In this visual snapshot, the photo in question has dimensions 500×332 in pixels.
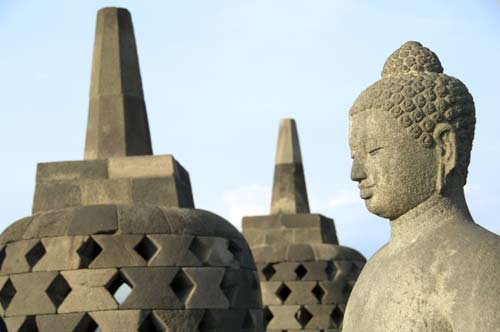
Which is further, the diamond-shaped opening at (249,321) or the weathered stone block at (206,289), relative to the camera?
the diamond-shaped opening at (249,321)

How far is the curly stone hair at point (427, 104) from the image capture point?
3729 millimetres

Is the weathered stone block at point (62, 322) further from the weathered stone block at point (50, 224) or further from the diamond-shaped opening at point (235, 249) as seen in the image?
the diamond-shaped opening at point (235, 249)

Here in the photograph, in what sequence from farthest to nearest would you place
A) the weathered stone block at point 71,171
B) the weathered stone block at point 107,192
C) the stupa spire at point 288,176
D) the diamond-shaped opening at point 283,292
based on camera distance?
the stupa spire at point 288,176
the diamond-shaped opening at point 283,292
the weathered stone block at point 71,171
the weathered stone block at point 107,192

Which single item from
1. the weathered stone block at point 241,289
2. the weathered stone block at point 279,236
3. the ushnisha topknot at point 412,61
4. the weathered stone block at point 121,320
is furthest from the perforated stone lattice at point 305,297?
the ushnisha topknot at point 412,61

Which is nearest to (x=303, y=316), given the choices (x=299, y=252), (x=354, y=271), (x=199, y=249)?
(x=299, y=252)

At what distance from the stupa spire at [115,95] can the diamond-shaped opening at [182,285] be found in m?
1.51

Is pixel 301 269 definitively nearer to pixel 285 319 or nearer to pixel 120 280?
pixel 285 319

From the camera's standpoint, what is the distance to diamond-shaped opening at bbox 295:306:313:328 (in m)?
14.5

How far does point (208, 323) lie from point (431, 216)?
4215mm

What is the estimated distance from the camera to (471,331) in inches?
131

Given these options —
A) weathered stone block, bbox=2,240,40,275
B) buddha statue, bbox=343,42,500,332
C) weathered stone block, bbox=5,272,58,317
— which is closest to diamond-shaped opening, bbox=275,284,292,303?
weathered stone block, bbox=2,240,40,275

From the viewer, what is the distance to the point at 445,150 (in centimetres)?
374

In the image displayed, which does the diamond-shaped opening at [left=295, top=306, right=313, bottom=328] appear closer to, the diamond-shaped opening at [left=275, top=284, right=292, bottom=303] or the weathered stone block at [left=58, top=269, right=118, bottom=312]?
the diamond-shaped opening at [left=275, top=284, right=292, bottom=303]

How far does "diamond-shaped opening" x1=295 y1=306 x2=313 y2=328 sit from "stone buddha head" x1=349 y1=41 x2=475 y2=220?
1086 cm
